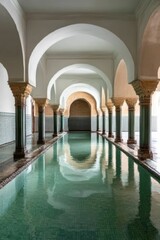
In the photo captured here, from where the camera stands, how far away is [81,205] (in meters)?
4.22

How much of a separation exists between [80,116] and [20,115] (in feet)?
76.4

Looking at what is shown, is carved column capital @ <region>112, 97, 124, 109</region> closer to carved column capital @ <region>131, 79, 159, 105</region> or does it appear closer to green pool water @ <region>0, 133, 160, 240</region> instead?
carved column capital @ <region>131, 79, 159, 105</region>

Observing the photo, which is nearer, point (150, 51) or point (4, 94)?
point (150, 51)

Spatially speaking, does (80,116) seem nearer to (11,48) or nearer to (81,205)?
(11,48)

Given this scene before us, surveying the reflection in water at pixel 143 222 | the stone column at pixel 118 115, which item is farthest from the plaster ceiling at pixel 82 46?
the reflection in water at pixel 143 222

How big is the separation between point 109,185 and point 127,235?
94.6 inches

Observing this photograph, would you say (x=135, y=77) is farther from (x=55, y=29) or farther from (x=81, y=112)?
(x=81, y=112)

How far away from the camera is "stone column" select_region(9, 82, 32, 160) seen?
8.55 meters

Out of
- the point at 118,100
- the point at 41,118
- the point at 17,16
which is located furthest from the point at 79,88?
the point at 17,16

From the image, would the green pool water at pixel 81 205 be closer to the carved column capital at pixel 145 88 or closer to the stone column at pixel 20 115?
the stone column at pixel 20 115

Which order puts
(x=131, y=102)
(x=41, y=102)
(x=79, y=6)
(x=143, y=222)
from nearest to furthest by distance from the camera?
(x=143, y=222), (x=79, y=6), (x=131, y=102), (x=41, y=102)

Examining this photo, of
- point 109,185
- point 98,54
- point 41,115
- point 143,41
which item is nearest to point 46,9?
point 143,41

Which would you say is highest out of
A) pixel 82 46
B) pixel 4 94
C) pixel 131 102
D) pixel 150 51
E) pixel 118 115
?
pixel 82 46

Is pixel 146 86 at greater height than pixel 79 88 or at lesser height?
lesser
